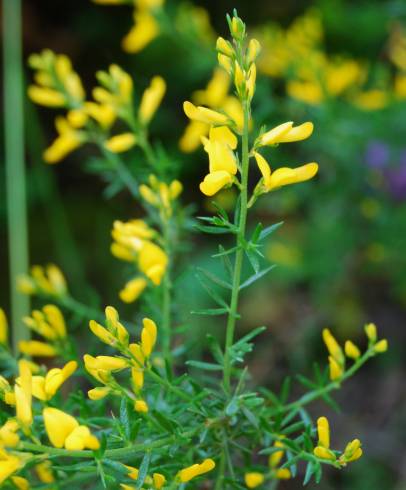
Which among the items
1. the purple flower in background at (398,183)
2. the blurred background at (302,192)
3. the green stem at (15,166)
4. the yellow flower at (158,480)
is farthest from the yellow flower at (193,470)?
the purple flower in background at (398,183)

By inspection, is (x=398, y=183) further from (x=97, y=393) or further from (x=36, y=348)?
(x=97, y=393)

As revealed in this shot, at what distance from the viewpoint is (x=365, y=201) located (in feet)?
5.57

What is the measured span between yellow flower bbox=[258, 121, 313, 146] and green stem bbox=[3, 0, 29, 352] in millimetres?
996

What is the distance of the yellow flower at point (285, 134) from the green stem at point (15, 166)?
100cm

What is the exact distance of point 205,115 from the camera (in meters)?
0.61

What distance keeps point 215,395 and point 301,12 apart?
6.10 ft

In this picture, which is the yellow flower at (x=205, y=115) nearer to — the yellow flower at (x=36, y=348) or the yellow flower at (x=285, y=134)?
the yellow flower at (x=285, y=134)

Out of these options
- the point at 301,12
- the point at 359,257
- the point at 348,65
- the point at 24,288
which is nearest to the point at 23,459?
the point at 24,288

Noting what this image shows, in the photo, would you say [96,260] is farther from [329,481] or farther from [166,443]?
[166,443]

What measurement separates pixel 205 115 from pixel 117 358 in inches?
8.9

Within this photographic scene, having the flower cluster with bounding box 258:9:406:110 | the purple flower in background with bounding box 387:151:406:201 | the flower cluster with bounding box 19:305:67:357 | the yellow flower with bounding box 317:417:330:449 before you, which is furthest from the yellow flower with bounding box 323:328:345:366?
the purple flower in background with bounding box 387:151:406:201

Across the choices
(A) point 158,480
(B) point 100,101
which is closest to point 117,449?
(A) point 158,480

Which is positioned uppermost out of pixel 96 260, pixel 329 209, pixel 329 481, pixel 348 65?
pixel 348 65

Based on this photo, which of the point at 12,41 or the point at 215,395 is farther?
the point at 12,41
